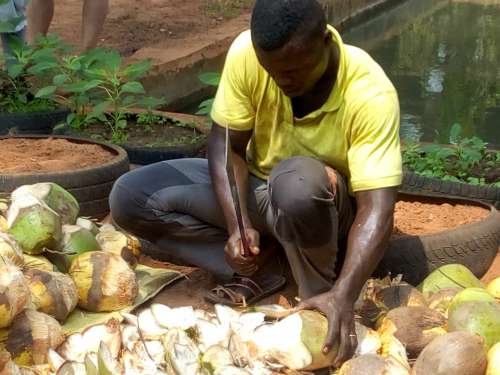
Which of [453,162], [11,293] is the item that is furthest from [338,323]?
[453,162]

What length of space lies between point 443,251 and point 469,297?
71 centimetres

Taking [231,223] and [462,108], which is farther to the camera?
[462,108]

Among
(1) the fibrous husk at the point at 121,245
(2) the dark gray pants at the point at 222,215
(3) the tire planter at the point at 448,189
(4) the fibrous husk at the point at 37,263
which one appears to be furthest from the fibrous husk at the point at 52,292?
(3) the tire planter at the point at 448,189

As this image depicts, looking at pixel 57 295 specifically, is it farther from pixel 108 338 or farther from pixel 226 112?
pixel 226 112

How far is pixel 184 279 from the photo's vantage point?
407cm

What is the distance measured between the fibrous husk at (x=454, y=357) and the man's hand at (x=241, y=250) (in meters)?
0.76

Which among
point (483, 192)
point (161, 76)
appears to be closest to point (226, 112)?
point (483, 192)

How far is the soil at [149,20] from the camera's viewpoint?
980 cm

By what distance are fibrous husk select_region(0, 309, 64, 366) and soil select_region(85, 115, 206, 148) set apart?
2.59 metres

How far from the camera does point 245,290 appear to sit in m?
3.85

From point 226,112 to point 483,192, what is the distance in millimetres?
1737

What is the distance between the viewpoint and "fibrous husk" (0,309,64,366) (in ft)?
10.1

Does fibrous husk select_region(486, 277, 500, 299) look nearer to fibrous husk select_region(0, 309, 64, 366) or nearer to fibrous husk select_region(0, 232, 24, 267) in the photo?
fibrous husk select_region(0, 309, 64, 366)

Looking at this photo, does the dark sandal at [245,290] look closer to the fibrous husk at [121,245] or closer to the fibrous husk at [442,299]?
the fibrous husk at [121,245]
